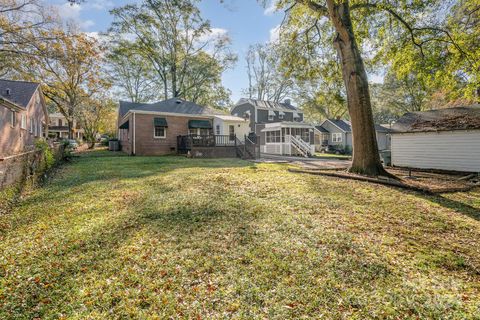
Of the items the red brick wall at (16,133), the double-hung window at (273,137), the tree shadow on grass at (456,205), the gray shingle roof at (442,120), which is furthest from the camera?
the double-hung window at (273,137)

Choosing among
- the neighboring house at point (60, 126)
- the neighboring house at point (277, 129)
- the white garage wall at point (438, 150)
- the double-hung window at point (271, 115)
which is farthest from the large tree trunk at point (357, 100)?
the neighboring house at point (60, 126)

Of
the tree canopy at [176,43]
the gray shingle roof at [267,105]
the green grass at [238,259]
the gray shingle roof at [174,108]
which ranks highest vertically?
the tree canopy at [176,43]

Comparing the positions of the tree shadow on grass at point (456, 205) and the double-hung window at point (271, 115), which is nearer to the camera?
the tree shadow on grass at point (456, 205)

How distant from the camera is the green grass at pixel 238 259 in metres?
2.04

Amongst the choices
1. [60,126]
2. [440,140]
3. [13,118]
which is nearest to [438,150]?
[440,140]

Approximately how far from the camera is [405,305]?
6.79 feet

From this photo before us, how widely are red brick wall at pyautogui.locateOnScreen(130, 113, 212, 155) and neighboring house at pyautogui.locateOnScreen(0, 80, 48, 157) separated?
6.34 meters

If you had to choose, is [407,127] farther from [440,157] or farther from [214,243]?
[214,243]

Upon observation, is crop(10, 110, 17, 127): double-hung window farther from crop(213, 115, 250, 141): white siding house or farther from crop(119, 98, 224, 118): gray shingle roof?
crop(213, 115, 250, 141): white siding house

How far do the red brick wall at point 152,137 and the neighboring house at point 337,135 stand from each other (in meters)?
20.3

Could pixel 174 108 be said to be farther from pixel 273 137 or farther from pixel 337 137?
pixel 337 137

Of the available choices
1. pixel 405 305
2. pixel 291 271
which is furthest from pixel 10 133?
pixel 405 305

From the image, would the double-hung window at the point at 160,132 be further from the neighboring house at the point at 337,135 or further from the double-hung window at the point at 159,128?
the neighboring house at the point at 337,135

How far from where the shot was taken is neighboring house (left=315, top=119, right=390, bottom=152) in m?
31.0
